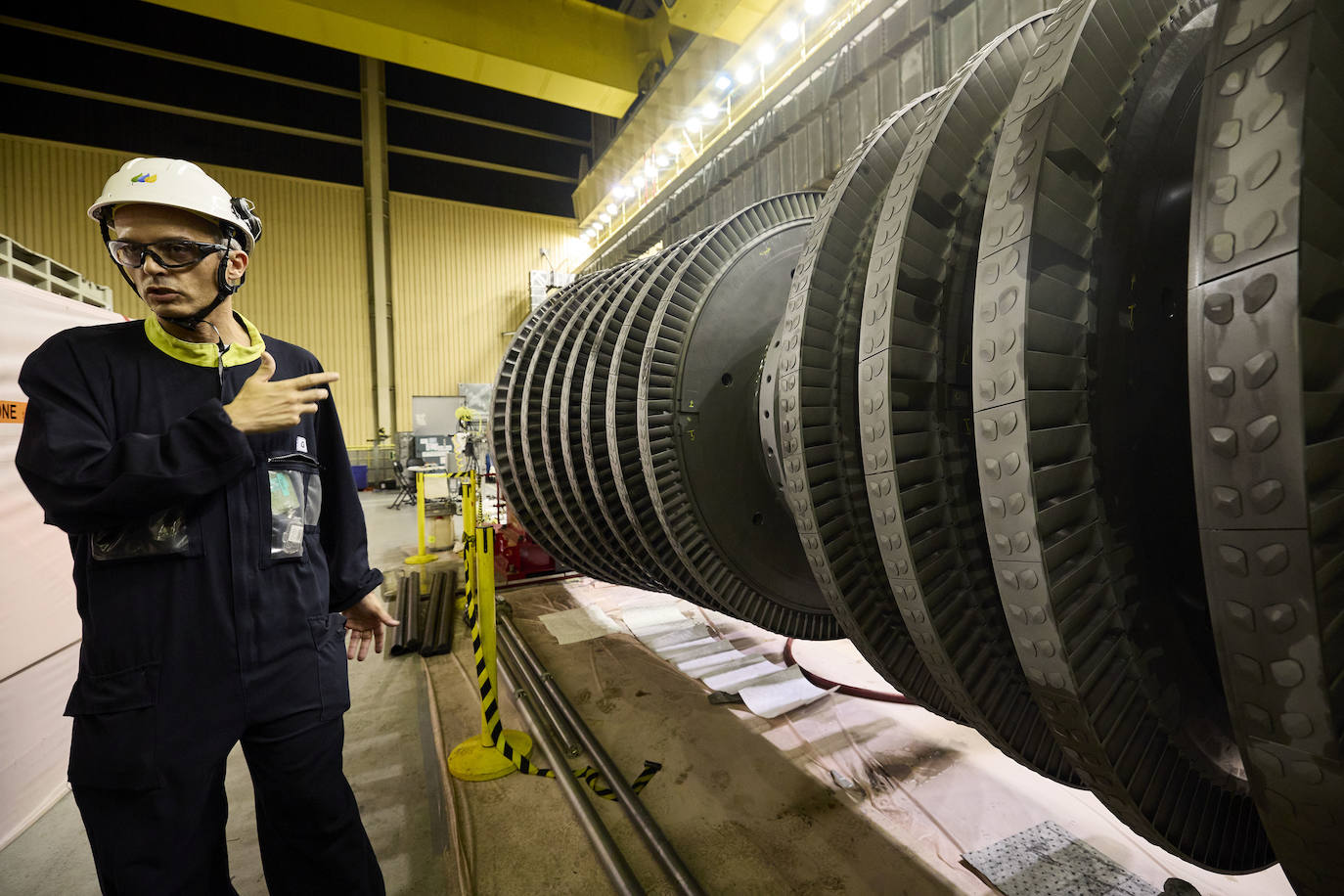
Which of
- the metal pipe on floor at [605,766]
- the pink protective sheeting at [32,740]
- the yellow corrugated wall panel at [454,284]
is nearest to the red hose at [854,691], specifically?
the metal pipe on floor at [605,766]

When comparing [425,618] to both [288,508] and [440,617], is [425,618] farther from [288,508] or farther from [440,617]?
[288,508]

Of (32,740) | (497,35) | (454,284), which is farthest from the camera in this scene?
(454,284)

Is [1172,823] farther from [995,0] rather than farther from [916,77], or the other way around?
[916,77]

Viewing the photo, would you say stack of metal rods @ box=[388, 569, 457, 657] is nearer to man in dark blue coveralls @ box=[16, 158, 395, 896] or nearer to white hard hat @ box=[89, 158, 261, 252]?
man in dark blue coveralls @ box=[16, 158, 395, 896]

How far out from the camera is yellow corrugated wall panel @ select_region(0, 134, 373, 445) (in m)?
10.5

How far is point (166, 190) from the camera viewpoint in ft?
3.75

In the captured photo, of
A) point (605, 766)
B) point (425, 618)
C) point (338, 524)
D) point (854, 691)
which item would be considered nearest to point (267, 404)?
point (338, 524)

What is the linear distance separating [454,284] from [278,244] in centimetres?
335

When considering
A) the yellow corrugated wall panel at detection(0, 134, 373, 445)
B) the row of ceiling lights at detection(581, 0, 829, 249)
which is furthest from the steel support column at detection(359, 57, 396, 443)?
the row of ceiling lights at detection(581, 0, 829, 249)

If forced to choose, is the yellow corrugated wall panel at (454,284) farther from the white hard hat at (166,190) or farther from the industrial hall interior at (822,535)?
the white hard hat at (166,190)

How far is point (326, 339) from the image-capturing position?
475 inches

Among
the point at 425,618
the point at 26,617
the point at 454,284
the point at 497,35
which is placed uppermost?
the point at 497,35

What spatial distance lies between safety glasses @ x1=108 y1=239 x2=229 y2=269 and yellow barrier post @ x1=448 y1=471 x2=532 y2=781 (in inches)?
53.3

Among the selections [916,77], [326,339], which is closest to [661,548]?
[916,77]
